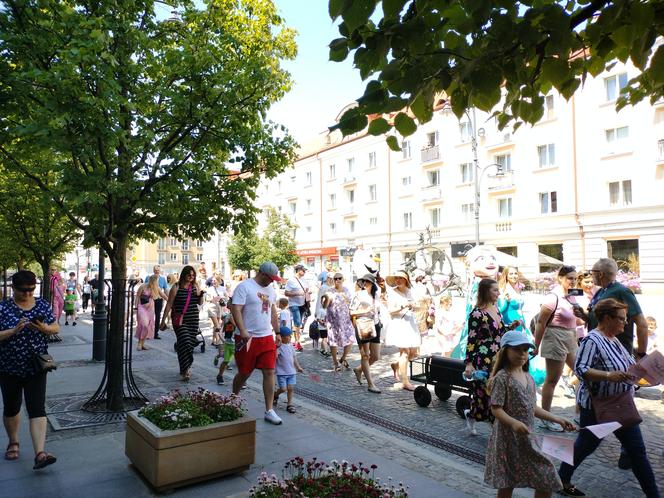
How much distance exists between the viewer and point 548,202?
101ft

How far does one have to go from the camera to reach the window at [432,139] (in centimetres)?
3700

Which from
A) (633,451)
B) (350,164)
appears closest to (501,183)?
(350,164)

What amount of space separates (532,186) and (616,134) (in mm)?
5357

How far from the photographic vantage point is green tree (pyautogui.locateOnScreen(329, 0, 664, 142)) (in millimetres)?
2512

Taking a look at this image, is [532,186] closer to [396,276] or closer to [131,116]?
[396,276]

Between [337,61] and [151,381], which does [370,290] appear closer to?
[151,381]

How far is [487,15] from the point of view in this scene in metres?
2.51

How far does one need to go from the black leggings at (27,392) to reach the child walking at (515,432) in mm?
3820

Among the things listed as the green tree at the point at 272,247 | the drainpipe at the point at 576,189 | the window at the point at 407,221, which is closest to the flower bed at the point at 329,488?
the drainpipe at the point at 576,189

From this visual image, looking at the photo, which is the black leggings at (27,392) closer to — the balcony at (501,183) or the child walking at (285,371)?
the child walking at (285,371)

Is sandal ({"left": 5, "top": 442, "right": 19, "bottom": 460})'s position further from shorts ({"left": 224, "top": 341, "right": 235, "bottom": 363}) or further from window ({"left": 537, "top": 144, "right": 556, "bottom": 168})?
window ({"left": 537, "top": 144, "right": 556, "bottom": 168})

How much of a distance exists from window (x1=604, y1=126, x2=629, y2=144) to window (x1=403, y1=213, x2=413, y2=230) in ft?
48.3

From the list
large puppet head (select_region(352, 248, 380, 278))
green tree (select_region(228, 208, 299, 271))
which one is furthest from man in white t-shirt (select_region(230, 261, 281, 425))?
green tree (select_region(228, 208, 299, 271))

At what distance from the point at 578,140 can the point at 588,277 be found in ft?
80.7
